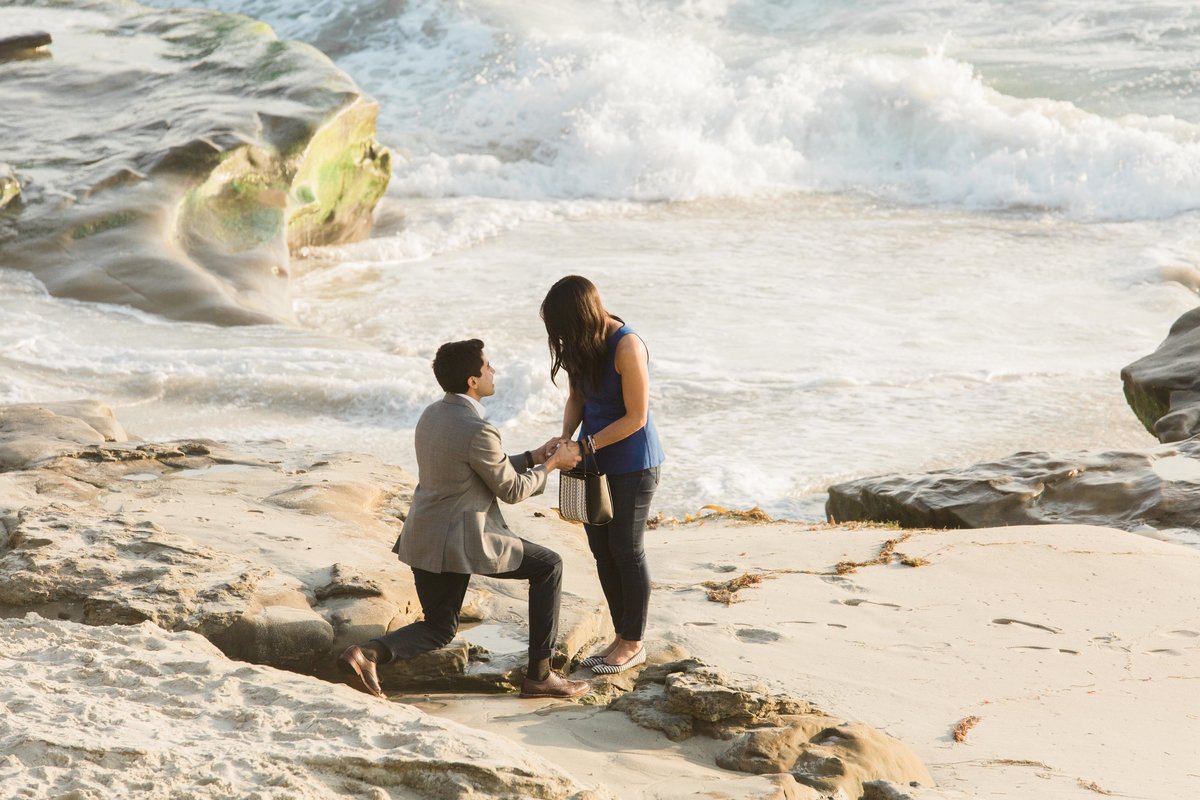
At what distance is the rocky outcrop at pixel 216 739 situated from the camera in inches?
104

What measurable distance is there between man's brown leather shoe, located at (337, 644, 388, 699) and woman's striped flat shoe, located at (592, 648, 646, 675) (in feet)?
2.46

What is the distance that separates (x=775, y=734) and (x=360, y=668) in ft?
4.01

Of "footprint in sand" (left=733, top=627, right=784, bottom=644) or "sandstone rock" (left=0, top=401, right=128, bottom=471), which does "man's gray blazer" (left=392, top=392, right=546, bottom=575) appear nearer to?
"footprint in sand" (left=733, top=627, right=784, bottom=644)

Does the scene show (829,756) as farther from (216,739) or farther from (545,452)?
(216,739)

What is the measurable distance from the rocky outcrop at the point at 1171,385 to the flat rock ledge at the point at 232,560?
4114 millimetres

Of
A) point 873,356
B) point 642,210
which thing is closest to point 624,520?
point 873,356

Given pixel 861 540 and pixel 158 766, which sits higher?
pixel 158 766

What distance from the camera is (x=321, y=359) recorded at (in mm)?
9461

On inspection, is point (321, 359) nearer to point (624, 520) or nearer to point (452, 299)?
point (452, 299)

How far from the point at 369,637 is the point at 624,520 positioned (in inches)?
35.5

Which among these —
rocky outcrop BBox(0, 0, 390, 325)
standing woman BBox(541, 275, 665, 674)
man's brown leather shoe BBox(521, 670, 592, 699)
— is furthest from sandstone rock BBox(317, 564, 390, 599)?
rocky outcrop BBox(0, 0, 390, 325)

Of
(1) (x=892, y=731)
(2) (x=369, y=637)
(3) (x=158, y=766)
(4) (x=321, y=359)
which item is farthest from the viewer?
(4) (x=321, y=359)

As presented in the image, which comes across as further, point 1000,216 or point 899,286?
point 1000,216

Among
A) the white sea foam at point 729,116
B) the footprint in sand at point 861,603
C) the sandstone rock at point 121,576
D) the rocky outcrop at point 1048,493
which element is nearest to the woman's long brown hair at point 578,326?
the sandstone rock at point 121,576
